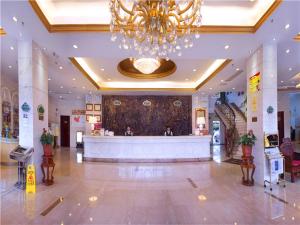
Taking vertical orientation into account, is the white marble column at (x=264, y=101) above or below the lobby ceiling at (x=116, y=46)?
below

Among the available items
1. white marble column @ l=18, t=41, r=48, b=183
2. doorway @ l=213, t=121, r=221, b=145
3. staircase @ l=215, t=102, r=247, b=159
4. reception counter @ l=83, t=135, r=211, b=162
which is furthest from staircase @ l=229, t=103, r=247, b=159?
white marble column @ l=18, t=41, r=48, b=183

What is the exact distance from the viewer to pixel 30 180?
203 inches

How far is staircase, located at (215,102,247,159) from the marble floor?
4.43 meters

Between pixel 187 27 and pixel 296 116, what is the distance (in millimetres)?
19832

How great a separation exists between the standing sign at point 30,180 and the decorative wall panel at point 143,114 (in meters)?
8.60

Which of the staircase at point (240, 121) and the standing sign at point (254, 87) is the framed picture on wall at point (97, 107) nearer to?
the staircase at point (240, 121)

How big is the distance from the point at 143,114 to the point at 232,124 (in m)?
5.62

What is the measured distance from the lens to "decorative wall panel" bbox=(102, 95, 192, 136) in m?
13.9

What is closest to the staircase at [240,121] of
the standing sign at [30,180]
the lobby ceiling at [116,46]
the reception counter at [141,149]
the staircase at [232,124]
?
the staircase at [232,124]

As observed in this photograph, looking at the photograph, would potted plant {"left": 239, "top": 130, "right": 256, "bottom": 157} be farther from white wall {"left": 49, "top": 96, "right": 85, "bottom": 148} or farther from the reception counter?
white wall {"left": 49, "top": 96, "right": 85, "bottom": 148}

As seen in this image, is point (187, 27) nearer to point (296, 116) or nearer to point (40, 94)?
point (40, 94)

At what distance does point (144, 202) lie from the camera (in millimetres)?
4531

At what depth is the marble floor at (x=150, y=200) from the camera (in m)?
Answer: 3.73

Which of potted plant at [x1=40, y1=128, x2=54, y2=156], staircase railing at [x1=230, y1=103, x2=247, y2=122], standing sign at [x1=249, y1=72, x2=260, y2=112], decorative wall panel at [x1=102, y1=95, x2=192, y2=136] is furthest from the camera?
staircase railing at [x1=230, y1=103, x2=247, y2=122]
